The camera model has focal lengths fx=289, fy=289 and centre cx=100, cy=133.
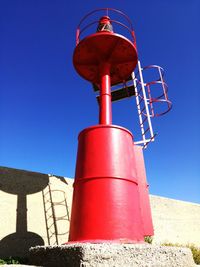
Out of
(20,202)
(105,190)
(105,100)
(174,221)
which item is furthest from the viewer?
(174,221)

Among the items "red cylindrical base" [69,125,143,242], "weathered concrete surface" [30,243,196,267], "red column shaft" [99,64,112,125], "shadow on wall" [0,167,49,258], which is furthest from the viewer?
"shadow on wall" [0,167,49,258]

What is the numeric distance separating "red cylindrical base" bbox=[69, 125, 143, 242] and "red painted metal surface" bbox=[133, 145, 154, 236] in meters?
1.02

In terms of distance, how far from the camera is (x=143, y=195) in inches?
293

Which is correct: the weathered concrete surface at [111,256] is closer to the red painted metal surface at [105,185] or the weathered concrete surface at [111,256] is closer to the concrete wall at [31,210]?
the red painted metal surface at [105,185]

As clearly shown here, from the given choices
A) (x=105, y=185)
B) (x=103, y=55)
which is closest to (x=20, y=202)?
(x=105, y=185)

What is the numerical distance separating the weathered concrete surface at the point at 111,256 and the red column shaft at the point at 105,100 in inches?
123

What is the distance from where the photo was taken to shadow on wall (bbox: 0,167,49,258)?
27.7 feet

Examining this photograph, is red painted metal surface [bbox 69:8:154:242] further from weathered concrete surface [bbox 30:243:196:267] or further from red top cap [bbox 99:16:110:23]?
red top cap [bbox 99:16:110:23]

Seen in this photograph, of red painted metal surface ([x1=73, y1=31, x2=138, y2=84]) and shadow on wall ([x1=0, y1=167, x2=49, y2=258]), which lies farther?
shadow on wall ([x1=0, y1=167, x2=49, y2=258])

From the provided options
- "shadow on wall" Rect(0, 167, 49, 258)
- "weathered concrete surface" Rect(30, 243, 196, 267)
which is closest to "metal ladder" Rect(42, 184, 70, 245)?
"shadow on wall" Rect(0, 167, 49, 258)

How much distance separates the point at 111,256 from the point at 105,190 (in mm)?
1589

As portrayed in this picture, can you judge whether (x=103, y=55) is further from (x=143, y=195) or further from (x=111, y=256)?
(x=111, y=256)

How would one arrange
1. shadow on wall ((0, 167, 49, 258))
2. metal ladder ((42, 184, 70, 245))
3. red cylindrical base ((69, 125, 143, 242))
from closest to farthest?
1. red cylindrical base ((69, 125, 143, 242))
2. shadow on wall ((0, 167, 49, 258))
3. metal ladder ((42, 184, 70, 245))

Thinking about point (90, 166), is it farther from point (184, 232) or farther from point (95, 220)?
point (184, 232)
